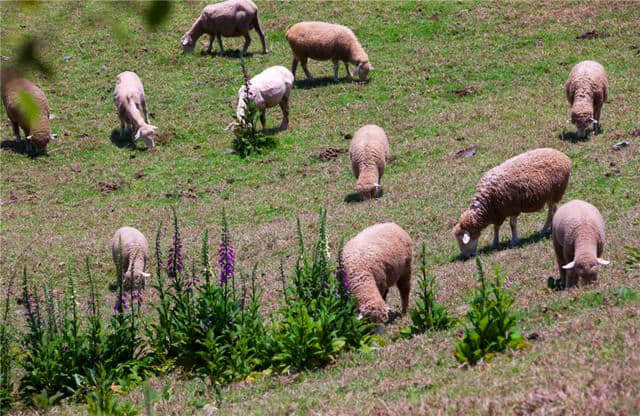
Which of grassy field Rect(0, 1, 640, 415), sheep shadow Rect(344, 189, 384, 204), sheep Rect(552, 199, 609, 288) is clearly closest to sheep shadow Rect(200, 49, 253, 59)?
grassy field Rect(0, 1, 640, 415)

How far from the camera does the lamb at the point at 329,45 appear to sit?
80.7 feet

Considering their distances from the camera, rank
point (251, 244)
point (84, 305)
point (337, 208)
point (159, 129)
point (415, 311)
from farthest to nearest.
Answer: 1. point (159, 129)
2. point (337, 208)
3. point (251, 244)
4. point (84, 305)
5. point (415, 311)

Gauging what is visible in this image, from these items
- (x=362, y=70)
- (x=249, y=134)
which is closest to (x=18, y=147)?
(x=249, y=134)

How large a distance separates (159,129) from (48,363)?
14.8 meters

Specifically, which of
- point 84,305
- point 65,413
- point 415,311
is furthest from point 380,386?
point 84,305

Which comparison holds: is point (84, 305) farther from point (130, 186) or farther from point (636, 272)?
point (636, 272)

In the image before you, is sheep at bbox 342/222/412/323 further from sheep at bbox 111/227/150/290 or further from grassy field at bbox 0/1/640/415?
sheep at bbox 111/227/150/290

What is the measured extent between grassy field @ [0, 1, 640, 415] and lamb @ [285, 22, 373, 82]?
27.3 inches

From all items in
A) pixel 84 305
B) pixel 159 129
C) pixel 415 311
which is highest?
pixel 159 129

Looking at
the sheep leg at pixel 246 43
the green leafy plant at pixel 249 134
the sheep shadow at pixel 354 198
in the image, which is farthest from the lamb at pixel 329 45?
the sheep shadow at pixel 354 198

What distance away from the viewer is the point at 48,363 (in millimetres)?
8547

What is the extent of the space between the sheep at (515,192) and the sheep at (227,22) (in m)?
15.7

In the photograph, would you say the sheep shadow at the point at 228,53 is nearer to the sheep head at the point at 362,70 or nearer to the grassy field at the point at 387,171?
the grassy field at the point at 387,171

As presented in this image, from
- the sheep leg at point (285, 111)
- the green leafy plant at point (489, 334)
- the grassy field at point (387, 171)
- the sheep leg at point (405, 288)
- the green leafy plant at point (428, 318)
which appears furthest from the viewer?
the sheep leg at point (285, 111)
